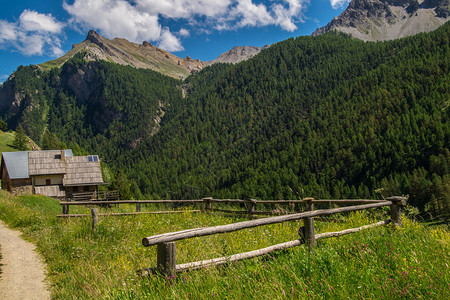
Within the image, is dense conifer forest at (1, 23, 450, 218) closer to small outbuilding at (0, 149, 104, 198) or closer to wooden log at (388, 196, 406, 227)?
small outbuilding at (0, 149, 104, 198)

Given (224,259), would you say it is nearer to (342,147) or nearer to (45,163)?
(45,163)

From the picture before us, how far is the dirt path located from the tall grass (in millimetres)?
253

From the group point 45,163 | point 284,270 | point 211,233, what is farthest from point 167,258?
point 45,163

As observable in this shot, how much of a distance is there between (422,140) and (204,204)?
5030 inches

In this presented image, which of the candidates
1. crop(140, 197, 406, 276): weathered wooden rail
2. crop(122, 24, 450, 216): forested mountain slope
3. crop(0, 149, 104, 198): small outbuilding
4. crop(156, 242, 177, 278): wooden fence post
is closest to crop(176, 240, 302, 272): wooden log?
crop(140, 197, 406, 276): weathered wooden rail

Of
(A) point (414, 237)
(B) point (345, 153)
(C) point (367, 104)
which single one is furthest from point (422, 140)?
(A) point (414, 237)

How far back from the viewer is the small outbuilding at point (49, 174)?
37812 millimetres

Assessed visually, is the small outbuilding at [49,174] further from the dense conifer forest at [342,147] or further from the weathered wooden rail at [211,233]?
the dense conifer forest at [342,147]

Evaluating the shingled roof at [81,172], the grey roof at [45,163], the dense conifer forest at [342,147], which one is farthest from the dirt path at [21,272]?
the dense conifer forest at [342,147]

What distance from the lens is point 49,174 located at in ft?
125

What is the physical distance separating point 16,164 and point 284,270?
4430cm

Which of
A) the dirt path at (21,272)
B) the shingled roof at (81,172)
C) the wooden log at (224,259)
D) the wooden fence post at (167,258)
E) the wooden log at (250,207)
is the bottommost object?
the dirt path at (21,272)

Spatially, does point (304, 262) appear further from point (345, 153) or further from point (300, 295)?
point (345, 153)

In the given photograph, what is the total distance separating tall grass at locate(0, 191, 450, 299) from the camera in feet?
11.7
